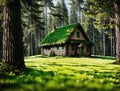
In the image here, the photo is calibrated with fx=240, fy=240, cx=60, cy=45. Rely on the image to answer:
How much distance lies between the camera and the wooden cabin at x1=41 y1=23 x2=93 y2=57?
4450 centimetres

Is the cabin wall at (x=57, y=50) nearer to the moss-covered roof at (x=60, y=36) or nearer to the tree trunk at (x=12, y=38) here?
the moss-covered roof at (x=60, y=36)

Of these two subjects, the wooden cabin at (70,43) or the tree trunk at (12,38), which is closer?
the tree trunk at (12,38)

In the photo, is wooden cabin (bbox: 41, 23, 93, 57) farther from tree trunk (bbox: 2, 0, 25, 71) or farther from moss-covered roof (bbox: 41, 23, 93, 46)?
tree trunk (bbox: 2, 0, 25, 71)

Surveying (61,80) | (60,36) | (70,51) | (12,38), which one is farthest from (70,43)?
(61,80)

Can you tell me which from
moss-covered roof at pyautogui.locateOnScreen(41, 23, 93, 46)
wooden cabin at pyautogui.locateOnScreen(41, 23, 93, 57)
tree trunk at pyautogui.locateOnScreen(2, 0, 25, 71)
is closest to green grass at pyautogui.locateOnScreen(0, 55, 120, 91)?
tree trunk at pyautogui.locateOnScreen(2, 0, 25, 71)

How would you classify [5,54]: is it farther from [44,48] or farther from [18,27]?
[44,48]

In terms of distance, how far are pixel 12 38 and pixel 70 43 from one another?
113 ft

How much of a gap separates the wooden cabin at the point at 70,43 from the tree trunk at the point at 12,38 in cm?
3272

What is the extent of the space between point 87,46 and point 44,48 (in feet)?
35.7

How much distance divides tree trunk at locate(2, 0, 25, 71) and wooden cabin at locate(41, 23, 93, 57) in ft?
107

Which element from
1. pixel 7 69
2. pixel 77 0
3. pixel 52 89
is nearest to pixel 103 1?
pixel 7 69

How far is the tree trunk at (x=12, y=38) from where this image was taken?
10250 mm

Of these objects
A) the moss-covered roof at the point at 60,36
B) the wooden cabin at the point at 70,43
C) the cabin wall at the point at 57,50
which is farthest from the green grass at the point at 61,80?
the cabin wall at the point at 57,50

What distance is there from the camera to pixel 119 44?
19906 millimetres
